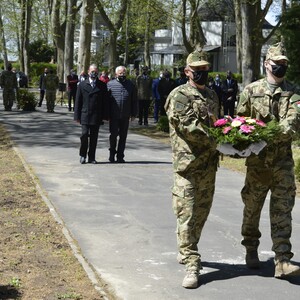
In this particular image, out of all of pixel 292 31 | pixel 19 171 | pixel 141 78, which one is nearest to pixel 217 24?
pixel 141 78

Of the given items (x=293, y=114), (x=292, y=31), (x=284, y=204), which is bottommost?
(x=284, y=204)

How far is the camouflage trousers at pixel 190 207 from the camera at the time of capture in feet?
22.4

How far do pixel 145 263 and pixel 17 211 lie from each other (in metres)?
3.03

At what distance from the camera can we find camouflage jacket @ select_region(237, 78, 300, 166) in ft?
22.4

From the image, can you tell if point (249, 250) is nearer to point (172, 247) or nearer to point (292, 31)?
point (172, 247)

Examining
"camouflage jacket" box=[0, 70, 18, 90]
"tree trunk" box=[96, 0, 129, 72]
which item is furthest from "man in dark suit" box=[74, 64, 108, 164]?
"tree trunk" box=[96, 0, 129, 72]

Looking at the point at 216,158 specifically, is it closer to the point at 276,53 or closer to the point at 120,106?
the point at 276,53

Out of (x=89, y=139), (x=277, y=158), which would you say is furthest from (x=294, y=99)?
(x=89, y=139)

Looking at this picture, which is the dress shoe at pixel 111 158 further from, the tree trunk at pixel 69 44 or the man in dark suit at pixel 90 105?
the tree trunk at pixel 69 44

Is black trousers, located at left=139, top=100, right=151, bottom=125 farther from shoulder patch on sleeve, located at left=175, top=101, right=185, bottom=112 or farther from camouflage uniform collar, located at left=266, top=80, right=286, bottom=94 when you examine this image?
shoulder patch on sleeve, located at left=175, top=101, right=185, bottom=112

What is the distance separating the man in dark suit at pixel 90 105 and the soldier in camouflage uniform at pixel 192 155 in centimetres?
768

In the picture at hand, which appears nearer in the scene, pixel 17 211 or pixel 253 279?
pixel 253 279

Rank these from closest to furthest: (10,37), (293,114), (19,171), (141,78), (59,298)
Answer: (59,298) → (293,114) → (19,171) → (141,78) → (10,37)

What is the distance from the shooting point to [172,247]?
8.15 metres
